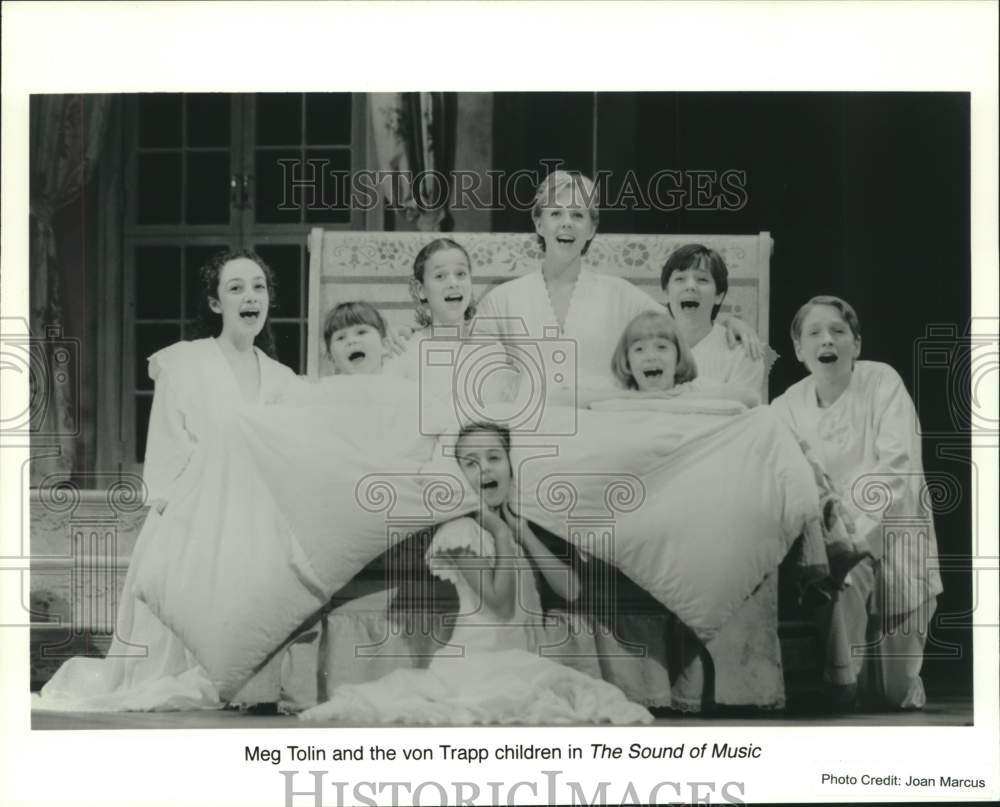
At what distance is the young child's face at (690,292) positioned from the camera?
6273 millimetres

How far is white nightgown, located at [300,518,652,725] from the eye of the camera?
6168 mm

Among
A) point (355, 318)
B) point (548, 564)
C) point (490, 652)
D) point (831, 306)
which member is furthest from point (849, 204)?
point (490, 652)

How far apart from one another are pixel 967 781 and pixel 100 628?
3.44 m

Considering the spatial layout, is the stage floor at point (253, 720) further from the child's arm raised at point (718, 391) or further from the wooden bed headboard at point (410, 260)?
the wooden bed headboard at point (410, 260)

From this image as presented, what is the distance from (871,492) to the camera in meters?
6.30

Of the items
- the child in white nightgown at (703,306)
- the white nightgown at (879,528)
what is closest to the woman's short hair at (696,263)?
the child in white nightgown at (703,306)

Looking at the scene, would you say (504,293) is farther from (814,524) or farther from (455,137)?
(814,524)

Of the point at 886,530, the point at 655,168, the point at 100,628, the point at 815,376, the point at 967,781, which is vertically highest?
the point at 655,168

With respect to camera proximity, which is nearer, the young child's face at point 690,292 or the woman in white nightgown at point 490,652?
the woman in white nightgown at point 490,652

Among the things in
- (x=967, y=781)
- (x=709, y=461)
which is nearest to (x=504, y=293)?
(x=709, y=461)

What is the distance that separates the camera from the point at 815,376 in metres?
6.32

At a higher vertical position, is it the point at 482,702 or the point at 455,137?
the point at 455,137

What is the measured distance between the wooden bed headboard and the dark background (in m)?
0.06

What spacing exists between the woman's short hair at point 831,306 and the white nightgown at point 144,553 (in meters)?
1.97
